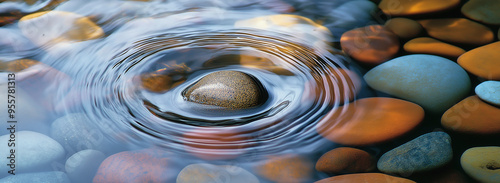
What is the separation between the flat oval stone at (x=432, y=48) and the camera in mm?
2244

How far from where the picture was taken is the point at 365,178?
1493mm

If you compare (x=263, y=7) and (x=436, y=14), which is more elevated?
(x=263, y=7)

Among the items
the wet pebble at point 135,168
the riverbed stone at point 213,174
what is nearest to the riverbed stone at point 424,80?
the riverbed stone at point 213,174

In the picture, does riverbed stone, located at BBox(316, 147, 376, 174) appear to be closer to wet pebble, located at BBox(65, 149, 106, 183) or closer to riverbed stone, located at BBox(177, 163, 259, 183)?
riverbed stone, located at BBox(177, 163, 259, 183)

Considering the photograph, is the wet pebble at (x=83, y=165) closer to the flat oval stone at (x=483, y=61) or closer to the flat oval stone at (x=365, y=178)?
the flat oval stone at (x=365, y=178)

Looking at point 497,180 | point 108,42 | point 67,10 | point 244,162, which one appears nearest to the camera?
point 497,180

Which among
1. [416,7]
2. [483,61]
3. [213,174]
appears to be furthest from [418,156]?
[416,7]

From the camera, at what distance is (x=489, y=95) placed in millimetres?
1847

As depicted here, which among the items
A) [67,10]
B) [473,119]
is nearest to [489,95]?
[473,119]

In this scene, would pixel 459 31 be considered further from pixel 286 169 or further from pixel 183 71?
pixel 183 71

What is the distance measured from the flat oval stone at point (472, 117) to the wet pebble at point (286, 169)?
0.71m

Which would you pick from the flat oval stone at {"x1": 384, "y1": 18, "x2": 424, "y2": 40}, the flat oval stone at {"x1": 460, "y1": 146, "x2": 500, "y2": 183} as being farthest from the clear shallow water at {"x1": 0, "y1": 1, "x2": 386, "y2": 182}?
the flat oval stone at {"x1": 460, "y1": 146, "x2": 500, "y2": 183}

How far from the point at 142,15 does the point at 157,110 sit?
1.17m

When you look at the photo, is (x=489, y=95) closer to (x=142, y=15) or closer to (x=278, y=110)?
(x=278, y=110)
